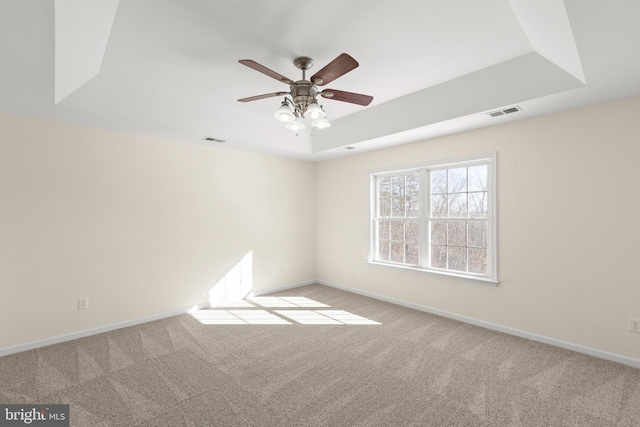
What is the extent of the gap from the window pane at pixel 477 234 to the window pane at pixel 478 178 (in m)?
0.46

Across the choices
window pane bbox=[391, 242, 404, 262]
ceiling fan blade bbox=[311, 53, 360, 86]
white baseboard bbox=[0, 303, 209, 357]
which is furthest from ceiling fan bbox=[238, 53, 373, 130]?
white baseboard bbox=[0, 303, 209, 357]

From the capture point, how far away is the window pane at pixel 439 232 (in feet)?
13.8

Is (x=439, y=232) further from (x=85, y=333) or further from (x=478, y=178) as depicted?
(x=85, y=333)

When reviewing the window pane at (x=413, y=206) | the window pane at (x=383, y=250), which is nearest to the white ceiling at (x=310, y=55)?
the window pane at (x=413, y=206)

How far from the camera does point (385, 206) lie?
5008 millimetres

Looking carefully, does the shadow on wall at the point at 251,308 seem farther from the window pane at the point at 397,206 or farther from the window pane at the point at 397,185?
the window pane at the point at 397,185

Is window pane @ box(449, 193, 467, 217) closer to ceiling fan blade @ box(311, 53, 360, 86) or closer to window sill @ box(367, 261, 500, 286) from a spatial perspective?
window sill @ box(367, 261, 500, 286)

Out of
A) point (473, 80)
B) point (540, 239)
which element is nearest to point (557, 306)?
point (540, 239)

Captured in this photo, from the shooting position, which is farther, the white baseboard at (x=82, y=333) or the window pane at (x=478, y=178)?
the window pane at (x=478, y=178)

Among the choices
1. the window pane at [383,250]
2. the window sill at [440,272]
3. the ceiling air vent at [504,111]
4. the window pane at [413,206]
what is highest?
the ceiling air vent at [504,111]

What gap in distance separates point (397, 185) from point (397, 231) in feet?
2.47

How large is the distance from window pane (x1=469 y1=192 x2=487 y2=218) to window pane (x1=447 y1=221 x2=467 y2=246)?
191mm

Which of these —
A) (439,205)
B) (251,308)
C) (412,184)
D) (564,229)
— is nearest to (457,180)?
(439,205)

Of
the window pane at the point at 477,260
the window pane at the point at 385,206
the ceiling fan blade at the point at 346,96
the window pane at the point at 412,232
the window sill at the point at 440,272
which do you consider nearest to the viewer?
the ceiling fan blade at the point at 346,96
